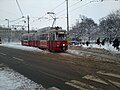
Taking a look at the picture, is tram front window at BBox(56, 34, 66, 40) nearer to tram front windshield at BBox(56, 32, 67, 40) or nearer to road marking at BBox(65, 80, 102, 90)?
tram front windshield at BBox(56, 32, 67, 40)

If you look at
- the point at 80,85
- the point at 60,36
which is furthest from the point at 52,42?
the point at 80,85

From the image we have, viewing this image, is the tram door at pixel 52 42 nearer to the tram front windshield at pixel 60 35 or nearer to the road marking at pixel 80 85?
the tram front windshield at pixel 60 35

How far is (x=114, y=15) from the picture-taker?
252 ft

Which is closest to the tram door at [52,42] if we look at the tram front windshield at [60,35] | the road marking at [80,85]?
the tram front windshield at [60,35]

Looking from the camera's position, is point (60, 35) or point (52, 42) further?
point (60, 35)

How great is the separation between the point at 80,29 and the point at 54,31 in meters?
66.9

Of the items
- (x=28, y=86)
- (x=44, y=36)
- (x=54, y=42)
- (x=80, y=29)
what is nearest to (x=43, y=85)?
(x=28, y=86)

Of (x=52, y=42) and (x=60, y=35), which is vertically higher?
(x=60, y=35)

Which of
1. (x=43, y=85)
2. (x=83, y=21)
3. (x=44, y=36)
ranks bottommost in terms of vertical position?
(x=43, y=85)

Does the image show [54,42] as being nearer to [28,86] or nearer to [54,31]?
[54,31]

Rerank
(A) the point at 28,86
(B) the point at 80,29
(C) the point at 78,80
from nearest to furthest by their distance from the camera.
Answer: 1. (A) the point at 28,86
2. (C) the point at 78,80
3. (B) the point at 80,29

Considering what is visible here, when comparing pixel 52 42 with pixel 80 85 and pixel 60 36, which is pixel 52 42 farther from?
pixel 80 85

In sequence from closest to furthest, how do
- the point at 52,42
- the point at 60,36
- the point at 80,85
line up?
the point at 80,85, the point at 52,42, the point at 60,36

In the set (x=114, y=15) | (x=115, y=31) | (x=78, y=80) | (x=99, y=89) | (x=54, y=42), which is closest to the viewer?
(x=99, y=89)
